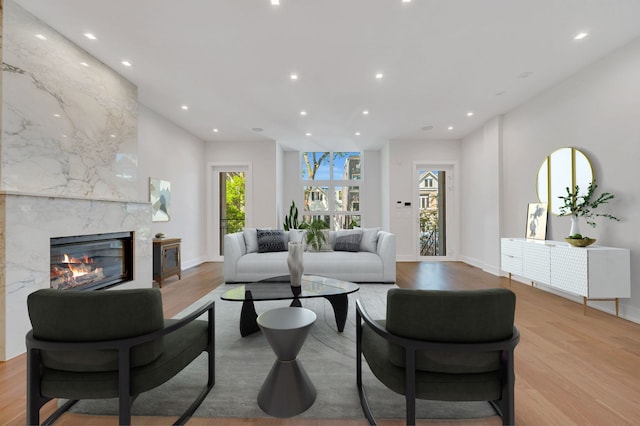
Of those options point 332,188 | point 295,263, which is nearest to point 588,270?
point 295,263

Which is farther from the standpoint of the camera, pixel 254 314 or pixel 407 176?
pixel 407 176

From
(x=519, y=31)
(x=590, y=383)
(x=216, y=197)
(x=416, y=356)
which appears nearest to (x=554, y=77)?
(x=519, y=31)

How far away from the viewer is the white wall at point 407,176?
6.49m

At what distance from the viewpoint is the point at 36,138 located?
2545mm

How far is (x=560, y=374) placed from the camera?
1.88 metres

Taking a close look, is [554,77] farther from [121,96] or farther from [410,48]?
[121,96]

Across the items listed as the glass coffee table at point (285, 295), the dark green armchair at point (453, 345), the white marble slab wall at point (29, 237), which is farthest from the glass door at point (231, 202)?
the dark green armchair at point (453, 345)

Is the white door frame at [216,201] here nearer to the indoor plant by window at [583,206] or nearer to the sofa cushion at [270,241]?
the sofa cushion at [270,241]

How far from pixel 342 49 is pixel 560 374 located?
3.30 meters

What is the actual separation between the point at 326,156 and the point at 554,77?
5086 millimetres

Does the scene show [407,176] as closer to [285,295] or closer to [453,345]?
[285,295]

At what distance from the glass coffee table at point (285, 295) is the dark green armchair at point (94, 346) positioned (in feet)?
3.34

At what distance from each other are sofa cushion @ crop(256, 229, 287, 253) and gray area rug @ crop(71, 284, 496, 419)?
87.0 inches

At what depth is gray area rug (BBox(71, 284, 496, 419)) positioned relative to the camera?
1507 millimetres
